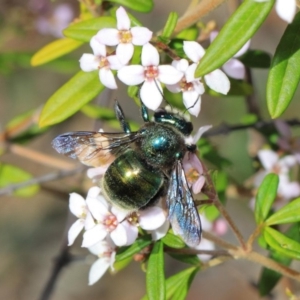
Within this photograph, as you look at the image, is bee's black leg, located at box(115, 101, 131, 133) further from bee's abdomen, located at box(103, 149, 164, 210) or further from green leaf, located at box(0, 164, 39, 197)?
green leaf, located at box(0, 164, 39, 197)

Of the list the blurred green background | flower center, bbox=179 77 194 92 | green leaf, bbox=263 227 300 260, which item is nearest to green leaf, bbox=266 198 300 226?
green leaf, bbox=263 227 300 260

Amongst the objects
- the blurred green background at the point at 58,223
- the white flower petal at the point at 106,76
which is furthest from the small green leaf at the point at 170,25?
the blurred green background at the point at 58,223

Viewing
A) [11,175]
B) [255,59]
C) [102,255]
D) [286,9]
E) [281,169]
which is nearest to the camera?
[286,9]

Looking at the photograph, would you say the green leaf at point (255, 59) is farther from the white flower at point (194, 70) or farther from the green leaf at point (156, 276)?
the green leaf at point (156, 276)

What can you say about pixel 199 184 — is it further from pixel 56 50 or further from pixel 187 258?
pixel 56 50

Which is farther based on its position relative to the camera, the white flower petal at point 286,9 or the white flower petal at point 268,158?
the white flower petal at point 268,158

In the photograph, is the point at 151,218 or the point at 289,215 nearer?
the point at 151,218

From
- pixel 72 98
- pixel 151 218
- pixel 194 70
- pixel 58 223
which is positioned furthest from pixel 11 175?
pixel 58 223
